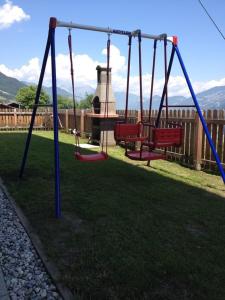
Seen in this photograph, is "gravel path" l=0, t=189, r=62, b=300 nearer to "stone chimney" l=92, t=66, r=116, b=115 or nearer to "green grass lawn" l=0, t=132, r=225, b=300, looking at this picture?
"green grass lawn" l=0, t=132, r=225, b=300

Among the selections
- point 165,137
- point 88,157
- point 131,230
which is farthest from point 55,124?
point 165,137

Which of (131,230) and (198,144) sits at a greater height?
(198,144)

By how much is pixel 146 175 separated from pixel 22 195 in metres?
2.89

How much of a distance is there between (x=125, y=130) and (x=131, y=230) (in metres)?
2.40

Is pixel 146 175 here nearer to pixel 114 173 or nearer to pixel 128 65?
pixel 114 173

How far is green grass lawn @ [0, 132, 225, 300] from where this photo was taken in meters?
2.87

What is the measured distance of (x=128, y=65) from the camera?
6.00m

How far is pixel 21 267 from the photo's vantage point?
10.2ft

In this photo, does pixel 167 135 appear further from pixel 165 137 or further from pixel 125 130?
pixel 125 130

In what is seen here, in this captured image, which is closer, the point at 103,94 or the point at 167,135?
the point at 167,135

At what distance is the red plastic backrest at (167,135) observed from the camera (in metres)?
5.50

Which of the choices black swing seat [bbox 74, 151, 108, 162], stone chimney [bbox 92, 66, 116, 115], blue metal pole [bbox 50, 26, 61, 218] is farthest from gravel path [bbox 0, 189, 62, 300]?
stone chimney [bbox 92, 66, 116, 115]

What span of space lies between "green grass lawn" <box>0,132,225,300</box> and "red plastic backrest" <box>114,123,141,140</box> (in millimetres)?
976

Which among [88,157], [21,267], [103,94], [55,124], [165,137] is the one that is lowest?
[21,267]
